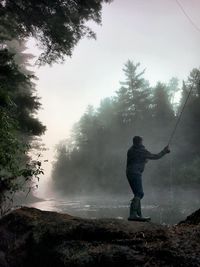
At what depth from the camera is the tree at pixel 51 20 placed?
13.8 metres

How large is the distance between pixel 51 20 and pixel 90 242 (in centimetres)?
1032

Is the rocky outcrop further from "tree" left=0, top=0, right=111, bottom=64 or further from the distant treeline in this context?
the distant treeline

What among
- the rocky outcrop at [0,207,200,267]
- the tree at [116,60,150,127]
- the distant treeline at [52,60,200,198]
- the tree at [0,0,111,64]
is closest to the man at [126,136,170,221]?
the rocky outcrop at [0,207,200,267]

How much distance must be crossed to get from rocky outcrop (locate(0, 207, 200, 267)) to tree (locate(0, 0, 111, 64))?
8713mm

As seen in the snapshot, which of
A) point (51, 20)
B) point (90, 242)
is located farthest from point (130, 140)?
point (90, 242)

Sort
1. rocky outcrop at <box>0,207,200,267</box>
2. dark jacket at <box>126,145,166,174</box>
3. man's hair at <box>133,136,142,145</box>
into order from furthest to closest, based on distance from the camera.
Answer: man's hair at <box>133,136,142,145</box> → dark jacket at <box>126,145,166,174</box> → rocky outcrop at <box>0,207,200,267</box>

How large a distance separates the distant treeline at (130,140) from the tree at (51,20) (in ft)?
92.5

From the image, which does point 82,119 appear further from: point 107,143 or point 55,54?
point 55,54

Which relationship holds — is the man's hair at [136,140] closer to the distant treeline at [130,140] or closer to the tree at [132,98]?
the distant treeline at [130,140]

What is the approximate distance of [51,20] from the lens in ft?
44.8

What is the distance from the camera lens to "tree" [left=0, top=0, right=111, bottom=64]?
1376cm

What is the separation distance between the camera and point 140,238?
5109 millimetres

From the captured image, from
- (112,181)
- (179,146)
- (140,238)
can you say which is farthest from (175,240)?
(112,181)

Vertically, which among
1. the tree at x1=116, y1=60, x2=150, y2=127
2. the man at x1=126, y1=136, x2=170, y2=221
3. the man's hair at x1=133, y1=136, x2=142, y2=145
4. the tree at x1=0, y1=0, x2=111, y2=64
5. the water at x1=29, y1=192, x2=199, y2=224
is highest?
the tree at x1=116, y1=60, x2=150, y2=127
